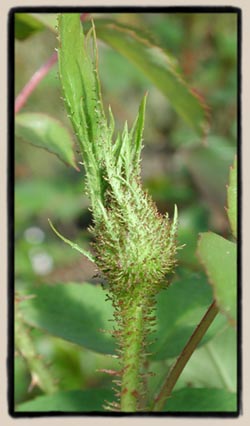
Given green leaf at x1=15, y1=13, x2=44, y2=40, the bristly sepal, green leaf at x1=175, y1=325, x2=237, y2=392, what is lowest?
green leaf at x1=175, y1=325, x2=237, y2=392

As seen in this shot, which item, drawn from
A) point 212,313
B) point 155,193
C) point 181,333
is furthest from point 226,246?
point 155,193

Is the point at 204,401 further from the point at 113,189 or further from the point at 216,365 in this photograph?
the point at 113,189

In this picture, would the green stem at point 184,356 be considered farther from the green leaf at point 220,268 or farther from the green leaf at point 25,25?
the green leaf at point 25,25

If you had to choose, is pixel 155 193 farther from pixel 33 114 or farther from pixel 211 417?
pixel 211 417

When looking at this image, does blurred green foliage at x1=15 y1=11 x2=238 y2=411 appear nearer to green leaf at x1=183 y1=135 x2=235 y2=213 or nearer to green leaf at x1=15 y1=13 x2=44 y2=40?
green leaf at x1=183 y1=135 x2=235 y2=213

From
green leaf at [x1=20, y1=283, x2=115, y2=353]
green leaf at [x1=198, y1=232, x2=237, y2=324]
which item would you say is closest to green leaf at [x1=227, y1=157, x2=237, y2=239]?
green leaf at [x1=198, y1=232, x2=237, y2=324]

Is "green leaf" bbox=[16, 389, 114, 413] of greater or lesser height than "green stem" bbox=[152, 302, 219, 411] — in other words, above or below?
below

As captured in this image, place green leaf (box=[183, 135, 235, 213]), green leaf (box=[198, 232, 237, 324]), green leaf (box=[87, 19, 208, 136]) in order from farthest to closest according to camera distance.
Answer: green leaf (box=[183, 135, 235, 213]), green leaf (box=[87, 19, 208, 136]), green leaf (box=[198, 232, 237, 324])
